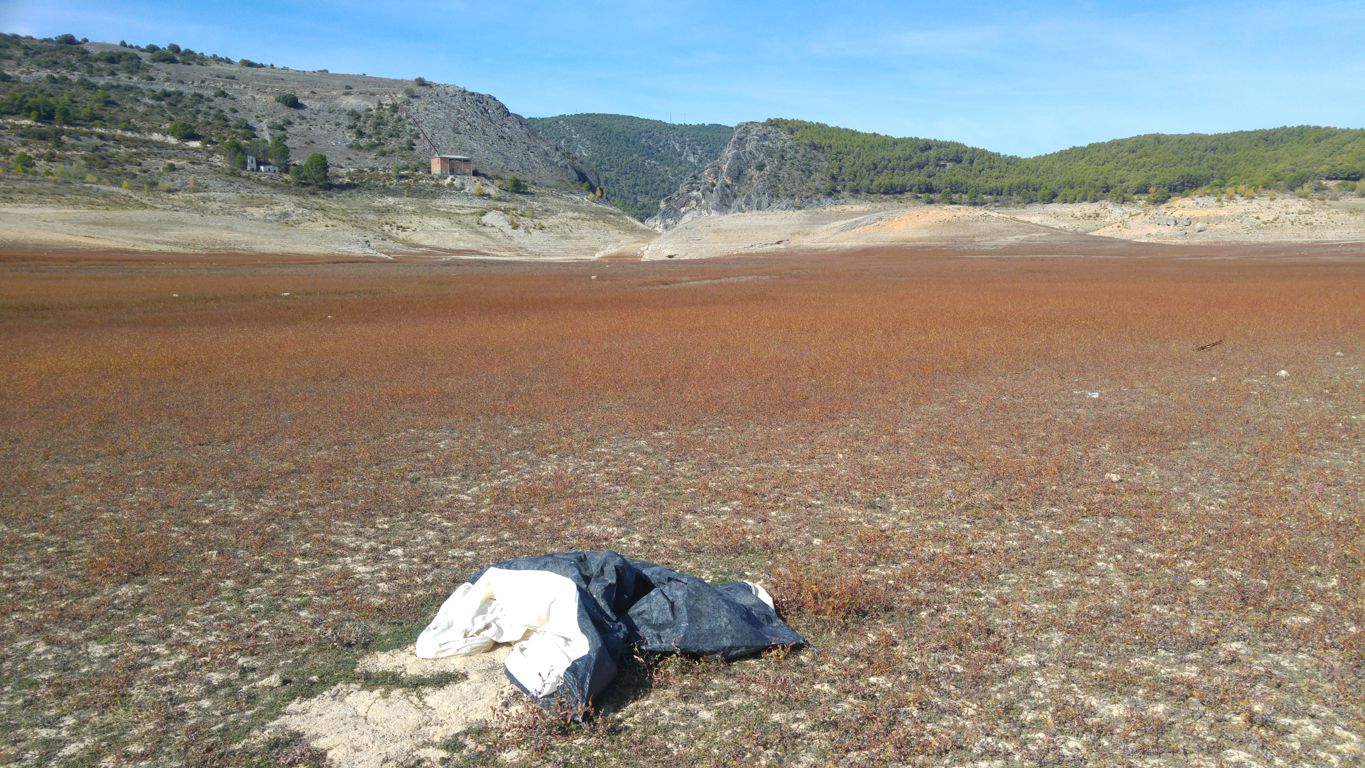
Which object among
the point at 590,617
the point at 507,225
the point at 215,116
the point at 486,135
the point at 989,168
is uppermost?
the point at 486,135

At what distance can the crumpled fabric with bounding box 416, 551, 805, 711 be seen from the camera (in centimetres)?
525

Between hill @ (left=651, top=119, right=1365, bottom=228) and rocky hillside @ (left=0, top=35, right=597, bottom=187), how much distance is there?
103 feet

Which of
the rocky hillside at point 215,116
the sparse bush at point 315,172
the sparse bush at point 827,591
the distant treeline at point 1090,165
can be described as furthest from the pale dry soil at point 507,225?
the sparse bush at point 827,591

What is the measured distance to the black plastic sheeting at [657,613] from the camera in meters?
5.47

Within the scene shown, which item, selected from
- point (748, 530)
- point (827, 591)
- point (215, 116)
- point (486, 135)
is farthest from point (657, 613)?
point (486, 135)

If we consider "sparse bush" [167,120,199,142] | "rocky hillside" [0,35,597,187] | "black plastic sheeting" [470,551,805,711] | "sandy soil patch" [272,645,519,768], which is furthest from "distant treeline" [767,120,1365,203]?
"sandy soil patch" [272,645,519,768]

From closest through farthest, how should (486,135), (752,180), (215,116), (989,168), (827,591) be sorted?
(827,591), (215,116), (752,180), (989,168), (486,135)

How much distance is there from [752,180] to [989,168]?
1477 inches

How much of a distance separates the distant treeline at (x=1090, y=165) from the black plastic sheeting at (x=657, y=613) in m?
111

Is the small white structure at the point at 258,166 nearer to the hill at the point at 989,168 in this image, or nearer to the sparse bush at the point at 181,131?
the sparse bush at the point at 181,131

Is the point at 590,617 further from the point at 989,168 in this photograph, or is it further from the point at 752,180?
the point at 989,168

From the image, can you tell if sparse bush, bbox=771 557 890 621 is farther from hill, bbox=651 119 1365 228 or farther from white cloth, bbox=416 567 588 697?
hill, bbox=651 119 1365 228

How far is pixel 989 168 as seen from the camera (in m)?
135

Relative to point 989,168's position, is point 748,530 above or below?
below
